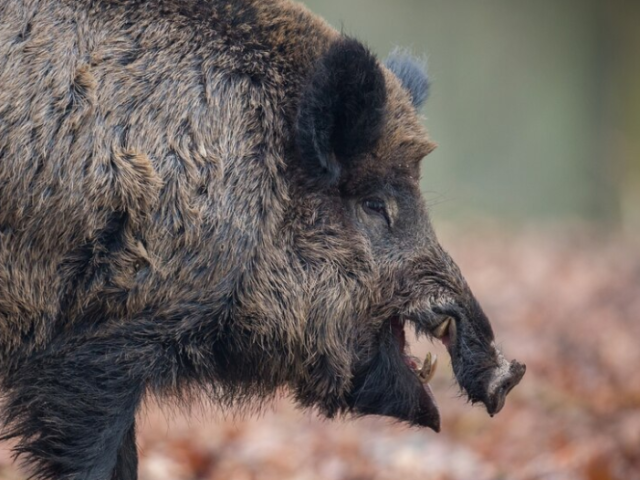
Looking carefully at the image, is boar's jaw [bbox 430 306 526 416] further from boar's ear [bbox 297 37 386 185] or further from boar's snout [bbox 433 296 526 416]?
boar's ear [bbox 297 37 386 185]

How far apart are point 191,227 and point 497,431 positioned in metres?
3.73

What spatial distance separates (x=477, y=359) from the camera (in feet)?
15.8

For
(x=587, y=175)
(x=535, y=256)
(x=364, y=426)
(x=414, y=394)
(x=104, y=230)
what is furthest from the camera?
(x=587, y=175)

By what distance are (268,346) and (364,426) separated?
330cm

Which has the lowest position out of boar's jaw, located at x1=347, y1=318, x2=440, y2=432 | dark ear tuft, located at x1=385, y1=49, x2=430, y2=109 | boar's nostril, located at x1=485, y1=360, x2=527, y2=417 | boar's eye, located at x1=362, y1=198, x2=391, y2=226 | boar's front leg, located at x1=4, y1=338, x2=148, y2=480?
boar's front leg, located at x1=4, y1=338, x2=148, y2=480

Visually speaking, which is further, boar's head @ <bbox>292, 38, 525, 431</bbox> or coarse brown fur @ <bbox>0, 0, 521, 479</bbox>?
boar's head @ <bbox>292, 38, 525, 431</bbox>

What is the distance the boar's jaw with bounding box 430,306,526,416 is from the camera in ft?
15.7

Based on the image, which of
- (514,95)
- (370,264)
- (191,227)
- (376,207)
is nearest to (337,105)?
(376,207)

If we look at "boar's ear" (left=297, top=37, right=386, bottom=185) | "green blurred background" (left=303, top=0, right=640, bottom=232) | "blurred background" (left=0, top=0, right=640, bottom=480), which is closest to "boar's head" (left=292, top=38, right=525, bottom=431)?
"boar's ear" (left=297, top=37, right=386, bottom=185)

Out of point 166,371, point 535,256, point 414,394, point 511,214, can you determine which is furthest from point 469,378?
point 511,214

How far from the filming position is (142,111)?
436cm

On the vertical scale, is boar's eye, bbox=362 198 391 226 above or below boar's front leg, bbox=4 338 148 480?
above

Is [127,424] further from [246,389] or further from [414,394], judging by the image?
[414,394]

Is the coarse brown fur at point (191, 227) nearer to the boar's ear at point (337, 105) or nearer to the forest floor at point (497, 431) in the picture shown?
the boar's ear at point (337, 105)
